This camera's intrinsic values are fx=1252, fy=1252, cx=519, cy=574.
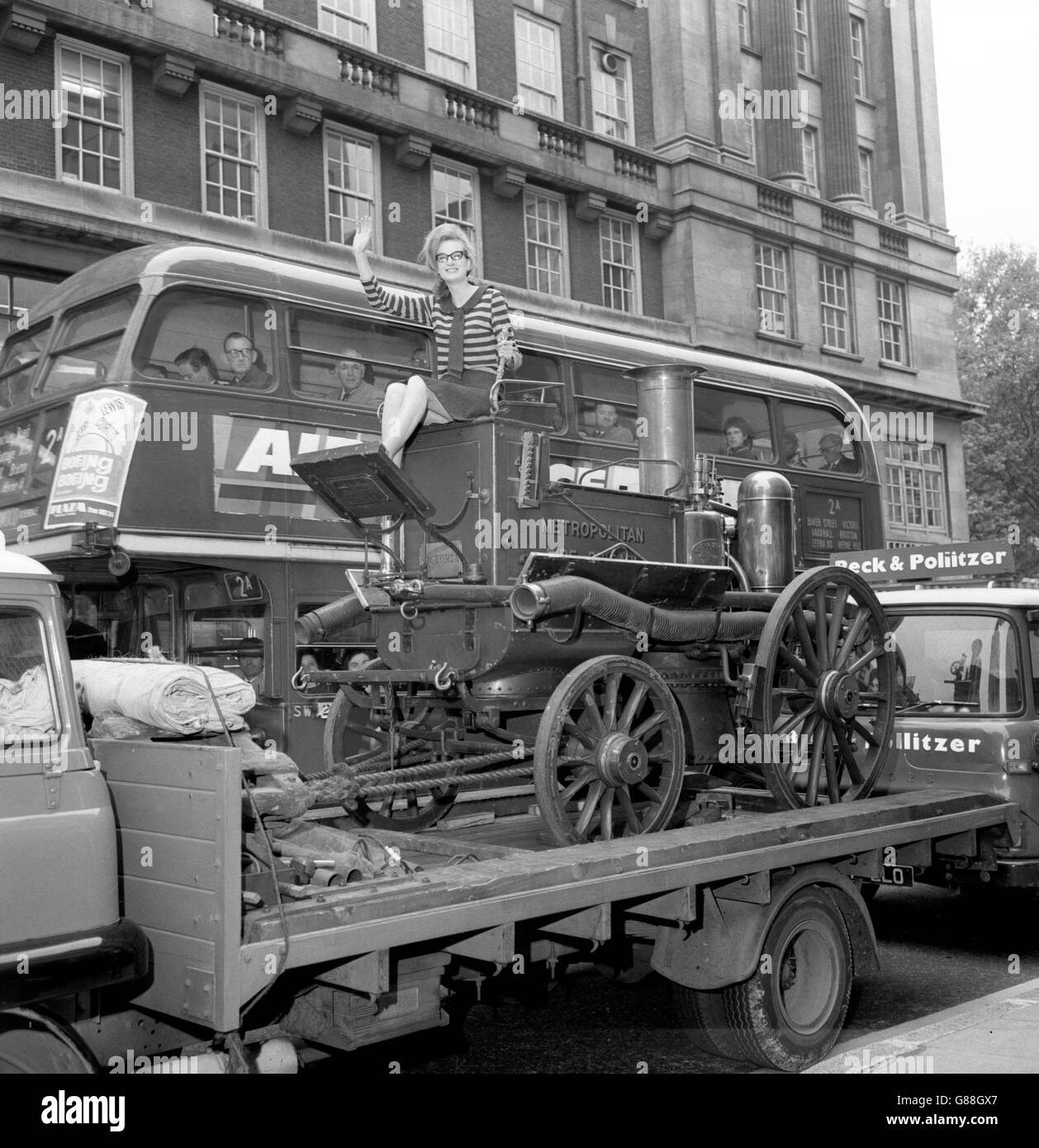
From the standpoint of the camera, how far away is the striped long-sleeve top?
21.9ft

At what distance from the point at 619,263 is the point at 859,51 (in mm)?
11570

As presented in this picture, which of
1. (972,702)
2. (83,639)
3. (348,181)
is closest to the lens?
(972,702)

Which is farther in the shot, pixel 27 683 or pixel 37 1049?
pixel 27 683

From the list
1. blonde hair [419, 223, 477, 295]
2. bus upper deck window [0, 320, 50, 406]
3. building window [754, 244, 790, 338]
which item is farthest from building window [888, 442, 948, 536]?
blonde hair [419, 223, 477, 295]

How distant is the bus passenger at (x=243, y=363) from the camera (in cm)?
980

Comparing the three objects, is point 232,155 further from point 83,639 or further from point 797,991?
point 797,991

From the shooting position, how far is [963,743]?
7184 millimetres

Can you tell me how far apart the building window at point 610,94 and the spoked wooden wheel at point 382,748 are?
1909 centimetres

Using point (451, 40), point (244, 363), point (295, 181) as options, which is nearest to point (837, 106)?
point (451, 40)

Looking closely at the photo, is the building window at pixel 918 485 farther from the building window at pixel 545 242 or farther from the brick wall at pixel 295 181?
the brick wall at pixel 295 181

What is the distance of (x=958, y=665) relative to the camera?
7.44 meters

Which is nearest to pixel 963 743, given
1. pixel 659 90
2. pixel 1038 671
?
pixel 1038 671

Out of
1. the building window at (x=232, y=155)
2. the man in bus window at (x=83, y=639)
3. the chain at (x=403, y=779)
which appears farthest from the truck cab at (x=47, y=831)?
the building window at (x=232, y=155)

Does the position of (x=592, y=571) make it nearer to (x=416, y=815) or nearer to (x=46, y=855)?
(x=416, y=815)
